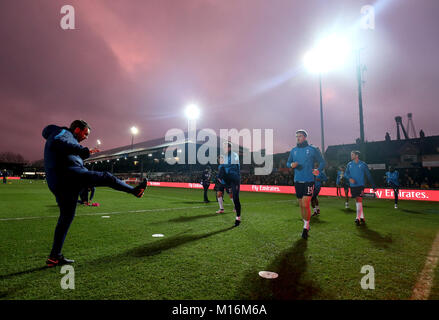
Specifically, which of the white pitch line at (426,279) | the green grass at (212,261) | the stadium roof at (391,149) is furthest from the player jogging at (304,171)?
the stadium roof at (391,149)

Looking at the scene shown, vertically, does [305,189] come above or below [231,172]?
below

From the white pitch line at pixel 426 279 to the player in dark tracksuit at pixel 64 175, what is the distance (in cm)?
380

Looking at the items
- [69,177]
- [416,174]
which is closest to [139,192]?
[69,177]

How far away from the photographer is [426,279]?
116 inches

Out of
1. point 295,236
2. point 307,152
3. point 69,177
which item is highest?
point 307,152

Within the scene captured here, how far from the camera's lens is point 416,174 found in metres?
27.4

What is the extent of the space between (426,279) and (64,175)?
4.77m

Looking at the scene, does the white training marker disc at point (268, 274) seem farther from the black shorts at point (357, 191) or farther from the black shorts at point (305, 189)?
the black shorts at point (357, 191)

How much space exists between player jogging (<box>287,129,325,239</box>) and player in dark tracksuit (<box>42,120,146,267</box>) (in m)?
3.71

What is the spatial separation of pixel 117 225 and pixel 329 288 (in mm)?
5268

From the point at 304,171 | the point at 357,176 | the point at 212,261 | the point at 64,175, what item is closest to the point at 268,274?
the point at 212,261

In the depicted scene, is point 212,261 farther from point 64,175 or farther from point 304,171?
point 304,171

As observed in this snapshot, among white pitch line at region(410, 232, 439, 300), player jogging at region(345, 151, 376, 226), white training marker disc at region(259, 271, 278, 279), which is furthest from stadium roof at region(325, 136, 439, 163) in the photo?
white training marker disc at region(259, 271, 278, 279)
